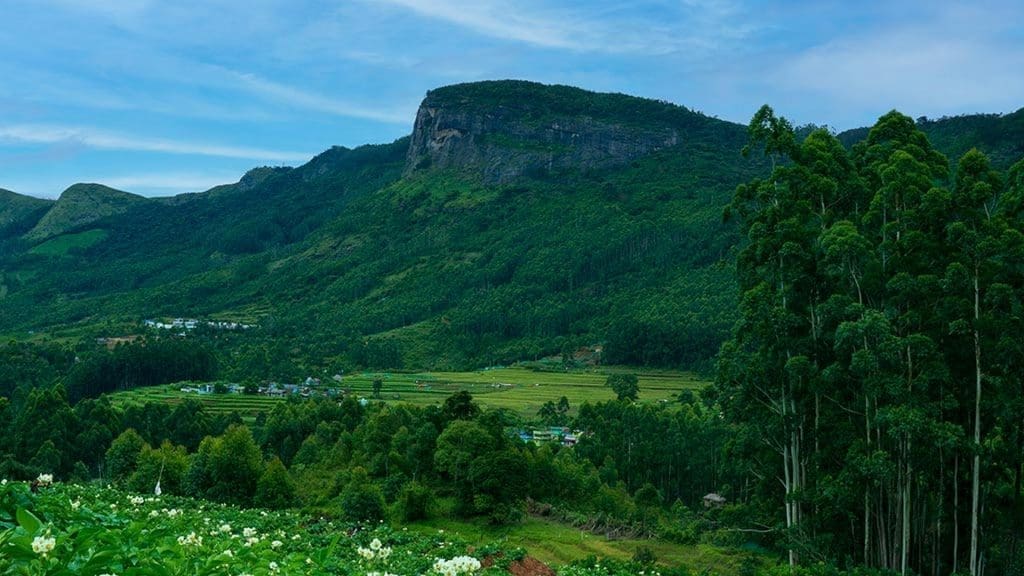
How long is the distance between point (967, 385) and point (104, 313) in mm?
181966

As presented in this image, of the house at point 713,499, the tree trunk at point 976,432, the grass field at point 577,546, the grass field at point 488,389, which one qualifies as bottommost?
the house at point 713,499

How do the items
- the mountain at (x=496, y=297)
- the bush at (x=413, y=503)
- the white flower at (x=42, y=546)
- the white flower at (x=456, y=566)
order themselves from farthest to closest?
1. the mountain at (x=496, y=297)
2. the bush at (x=413, y=503)
3. the white flower at (x=456, y=566)
4. the white flower at (x=42, y=546)

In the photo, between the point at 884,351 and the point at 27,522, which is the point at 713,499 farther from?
the point at 27,522

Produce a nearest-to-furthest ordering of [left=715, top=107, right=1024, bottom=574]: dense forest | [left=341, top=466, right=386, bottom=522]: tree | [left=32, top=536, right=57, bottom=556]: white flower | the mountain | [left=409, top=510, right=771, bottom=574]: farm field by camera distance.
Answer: [left=32, top=536, right=57, bottom=556]: white flower
[left=715, top=107, right=1024, bottom=574]: dense forest
[left=409, top=510, right=771, bottom=574]: farm field
[left=341, top=466, right=386, bottom=522]: tree
the mountain

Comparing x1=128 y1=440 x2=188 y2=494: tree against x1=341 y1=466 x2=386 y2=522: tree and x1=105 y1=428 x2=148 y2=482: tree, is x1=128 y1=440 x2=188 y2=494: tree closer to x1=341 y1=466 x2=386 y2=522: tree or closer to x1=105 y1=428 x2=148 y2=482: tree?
x1=105 y1=428 x2=148 y2=482: tree

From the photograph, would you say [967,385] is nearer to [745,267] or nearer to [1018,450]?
[1018,450]

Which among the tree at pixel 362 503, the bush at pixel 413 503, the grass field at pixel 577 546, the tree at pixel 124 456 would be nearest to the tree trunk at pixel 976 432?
the grass field at pixel 577 546

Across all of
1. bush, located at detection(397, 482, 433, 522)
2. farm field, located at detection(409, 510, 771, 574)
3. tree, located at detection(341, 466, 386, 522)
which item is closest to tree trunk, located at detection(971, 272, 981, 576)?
farm field, located at detection(409, 510, 771, 574)

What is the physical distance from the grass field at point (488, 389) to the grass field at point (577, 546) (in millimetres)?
37573

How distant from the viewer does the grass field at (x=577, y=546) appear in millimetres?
28203

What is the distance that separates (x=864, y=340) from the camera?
60.6 ft

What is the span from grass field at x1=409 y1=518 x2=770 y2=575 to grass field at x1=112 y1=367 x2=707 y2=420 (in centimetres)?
3757

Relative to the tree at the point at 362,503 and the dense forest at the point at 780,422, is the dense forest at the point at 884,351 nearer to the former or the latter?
the dense forest at the point at 780,422

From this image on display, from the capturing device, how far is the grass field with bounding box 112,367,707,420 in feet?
269
